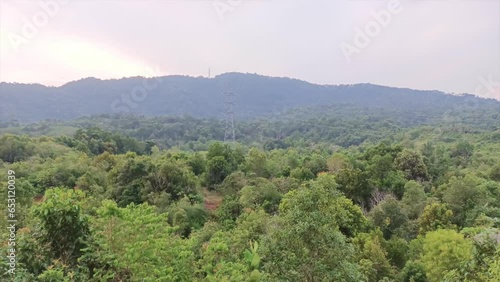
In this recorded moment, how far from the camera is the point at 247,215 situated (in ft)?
65.2

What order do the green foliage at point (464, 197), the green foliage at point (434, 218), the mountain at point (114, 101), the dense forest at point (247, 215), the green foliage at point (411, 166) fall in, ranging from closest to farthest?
the dense forest at point (247, 215)
the green foliage at point (434, 218)
the green foliage at point (464, 197)
the green foliage at point (411, 166)
the mountain at point (114, 101)

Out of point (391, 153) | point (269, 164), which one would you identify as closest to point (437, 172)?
point (391, 153)

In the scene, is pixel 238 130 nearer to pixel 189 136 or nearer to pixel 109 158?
pixel 189 136

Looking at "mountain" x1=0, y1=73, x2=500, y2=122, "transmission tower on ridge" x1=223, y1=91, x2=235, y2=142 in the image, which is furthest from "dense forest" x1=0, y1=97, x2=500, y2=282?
"mountain" x1=0, y1=73, x2=500, y2=122

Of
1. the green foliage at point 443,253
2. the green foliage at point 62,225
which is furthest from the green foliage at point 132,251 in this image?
the green foliage at point 443,253

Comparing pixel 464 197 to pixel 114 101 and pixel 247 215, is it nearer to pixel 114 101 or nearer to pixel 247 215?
pixel 247 215

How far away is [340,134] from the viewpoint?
89.2 m

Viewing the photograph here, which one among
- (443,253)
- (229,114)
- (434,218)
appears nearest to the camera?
(443,253)

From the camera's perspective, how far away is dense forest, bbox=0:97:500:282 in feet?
24.0

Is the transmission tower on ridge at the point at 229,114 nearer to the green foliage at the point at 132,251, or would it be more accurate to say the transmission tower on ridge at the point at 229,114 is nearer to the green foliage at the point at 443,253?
the green foliage at the point at 443,253

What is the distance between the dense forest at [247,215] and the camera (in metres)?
7.31

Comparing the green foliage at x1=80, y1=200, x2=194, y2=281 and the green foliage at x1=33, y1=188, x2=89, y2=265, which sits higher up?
the green foliage at x1=33, y1=188, x2=89, y2=265

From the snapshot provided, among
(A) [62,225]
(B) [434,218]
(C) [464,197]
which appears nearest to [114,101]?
(C) [464,197]

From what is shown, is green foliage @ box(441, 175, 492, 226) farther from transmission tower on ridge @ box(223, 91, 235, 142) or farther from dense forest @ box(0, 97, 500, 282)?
transmission tower on ridge @ box(223, 91, 235, 142)
